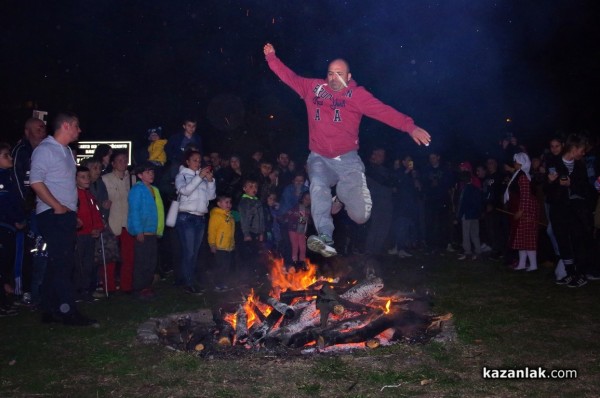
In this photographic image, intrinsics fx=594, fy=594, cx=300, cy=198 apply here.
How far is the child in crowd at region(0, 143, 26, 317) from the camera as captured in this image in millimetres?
7641

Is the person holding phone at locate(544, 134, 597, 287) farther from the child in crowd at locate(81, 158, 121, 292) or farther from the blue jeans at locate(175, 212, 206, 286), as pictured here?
the child in crowd at locate(81, 158, 121, 292)

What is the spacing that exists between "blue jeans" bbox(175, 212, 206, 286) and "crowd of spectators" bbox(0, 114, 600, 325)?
2 cm

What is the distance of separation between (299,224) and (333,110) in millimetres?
4463

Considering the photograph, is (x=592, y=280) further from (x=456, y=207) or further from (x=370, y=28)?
(x=370, y=28)

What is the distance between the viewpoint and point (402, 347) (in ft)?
19.2

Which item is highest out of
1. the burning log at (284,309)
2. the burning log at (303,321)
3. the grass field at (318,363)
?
the burning log at (284,309)

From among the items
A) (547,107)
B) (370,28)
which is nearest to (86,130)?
(370,28)

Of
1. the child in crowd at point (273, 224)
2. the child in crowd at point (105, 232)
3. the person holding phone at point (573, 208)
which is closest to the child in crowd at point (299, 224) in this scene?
the child in crowd at point (273, 224)

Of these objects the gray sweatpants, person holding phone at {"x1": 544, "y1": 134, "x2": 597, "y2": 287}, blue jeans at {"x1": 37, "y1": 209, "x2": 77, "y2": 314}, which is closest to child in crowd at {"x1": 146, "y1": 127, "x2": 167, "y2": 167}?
blue jeans at {"x1": 37, "y1": 209, "x2": 77, "y2": 314}

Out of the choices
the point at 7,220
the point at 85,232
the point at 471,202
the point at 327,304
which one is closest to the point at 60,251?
the point at 7,220

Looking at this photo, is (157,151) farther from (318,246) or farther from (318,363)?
(318,363)

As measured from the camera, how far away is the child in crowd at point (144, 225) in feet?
29.5

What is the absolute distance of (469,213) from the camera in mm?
12969

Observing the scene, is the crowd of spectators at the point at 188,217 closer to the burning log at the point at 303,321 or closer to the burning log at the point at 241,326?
the burning log at the point at 303,321
